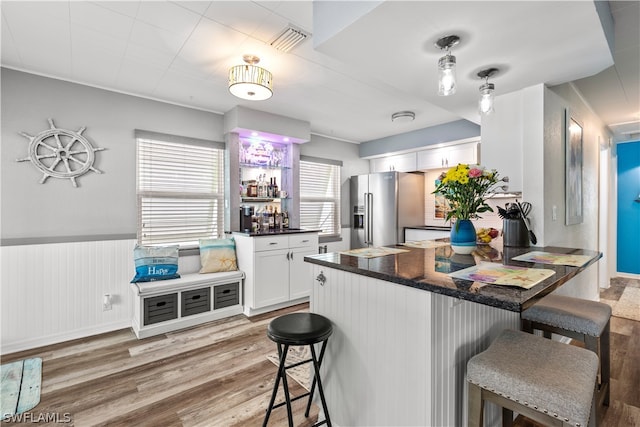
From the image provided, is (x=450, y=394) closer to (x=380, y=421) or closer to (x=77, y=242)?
(x=380, y=421)

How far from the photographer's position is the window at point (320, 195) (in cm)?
503

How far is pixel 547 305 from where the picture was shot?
1.88 metres

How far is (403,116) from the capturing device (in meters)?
4.00

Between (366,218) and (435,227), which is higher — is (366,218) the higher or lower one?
the higher one

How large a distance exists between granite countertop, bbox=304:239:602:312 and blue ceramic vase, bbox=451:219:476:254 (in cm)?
5

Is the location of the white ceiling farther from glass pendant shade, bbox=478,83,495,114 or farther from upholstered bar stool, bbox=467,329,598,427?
upholstered bar stool, bbox=467,329,598,427

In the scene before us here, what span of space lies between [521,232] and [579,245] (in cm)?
150

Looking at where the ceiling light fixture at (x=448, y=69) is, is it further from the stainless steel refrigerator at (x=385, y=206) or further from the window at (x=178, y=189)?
the stainless steel refrigerator at (x=385, y=206)

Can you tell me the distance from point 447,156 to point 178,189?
3.81 meters

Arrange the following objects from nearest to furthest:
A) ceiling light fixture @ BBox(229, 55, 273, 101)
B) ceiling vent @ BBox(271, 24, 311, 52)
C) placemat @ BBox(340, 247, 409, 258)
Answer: placemat @ BBox(340, 247, 409, 258)
ceiling vent @ BBox(271, 24, 311, 52)
ceiling light fixture @ BBox(229, 55, 273, 101)

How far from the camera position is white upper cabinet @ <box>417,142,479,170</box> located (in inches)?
168

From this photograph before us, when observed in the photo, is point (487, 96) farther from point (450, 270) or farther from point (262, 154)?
point (262, 154)

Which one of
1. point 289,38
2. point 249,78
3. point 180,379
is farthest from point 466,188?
point 180,379

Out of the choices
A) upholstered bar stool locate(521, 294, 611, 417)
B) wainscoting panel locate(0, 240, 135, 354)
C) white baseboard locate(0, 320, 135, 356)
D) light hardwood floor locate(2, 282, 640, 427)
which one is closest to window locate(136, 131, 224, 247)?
wainscoting panel locate(0, 240, 135, 354)
